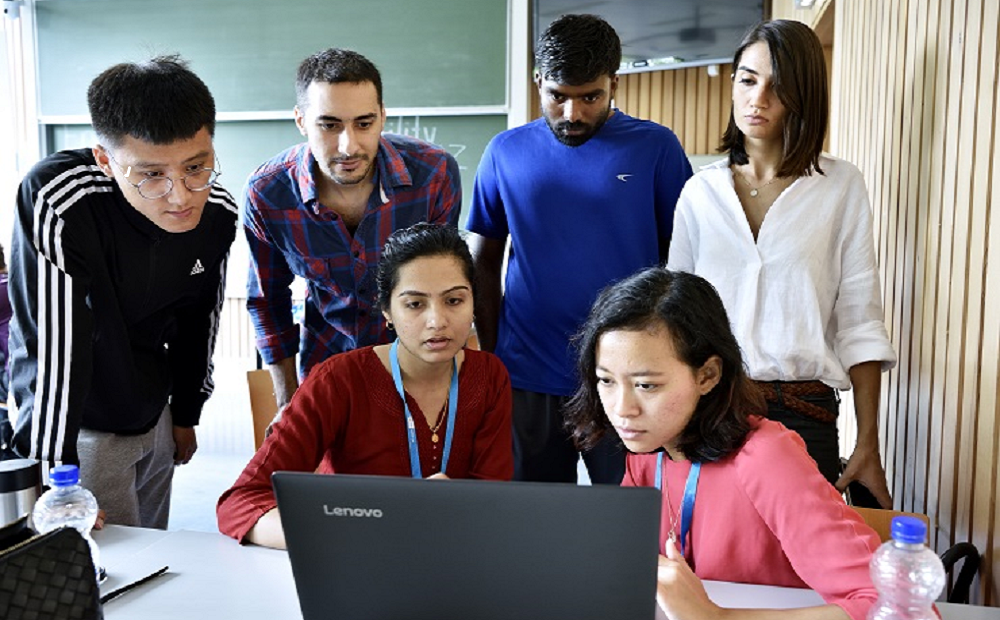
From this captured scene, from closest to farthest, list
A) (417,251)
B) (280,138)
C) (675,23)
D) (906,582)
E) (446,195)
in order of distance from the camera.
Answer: (906,582), (417,251), (446,195), (675,23), (280,138)

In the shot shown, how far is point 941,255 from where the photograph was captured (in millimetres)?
1789

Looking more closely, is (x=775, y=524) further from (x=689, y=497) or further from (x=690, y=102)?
(x=690, y=102)

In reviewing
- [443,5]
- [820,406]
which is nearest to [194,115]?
[820,406]

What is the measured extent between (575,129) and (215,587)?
4.33 ft

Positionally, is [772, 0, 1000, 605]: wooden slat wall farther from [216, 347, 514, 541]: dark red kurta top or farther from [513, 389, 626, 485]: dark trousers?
[216, 347, 514, 541]: dark red kurta top

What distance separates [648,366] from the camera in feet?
4.63

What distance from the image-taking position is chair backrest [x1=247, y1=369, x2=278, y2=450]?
2.42 meters

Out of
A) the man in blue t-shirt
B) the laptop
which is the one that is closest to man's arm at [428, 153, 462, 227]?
the man in blue t-shirt

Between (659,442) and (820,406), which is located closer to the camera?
(659,442)

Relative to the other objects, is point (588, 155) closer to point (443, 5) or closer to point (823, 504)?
point (823, 504)

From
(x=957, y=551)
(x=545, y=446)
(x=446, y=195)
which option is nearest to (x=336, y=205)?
(x=446, y=195)

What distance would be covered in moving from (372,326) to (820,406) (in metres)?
1.14

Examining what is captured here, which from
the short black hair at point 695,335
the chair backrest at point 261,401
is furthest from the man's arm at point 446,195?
the short black hair at point 695,335

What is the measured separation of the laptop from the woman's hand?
8.6 inches
